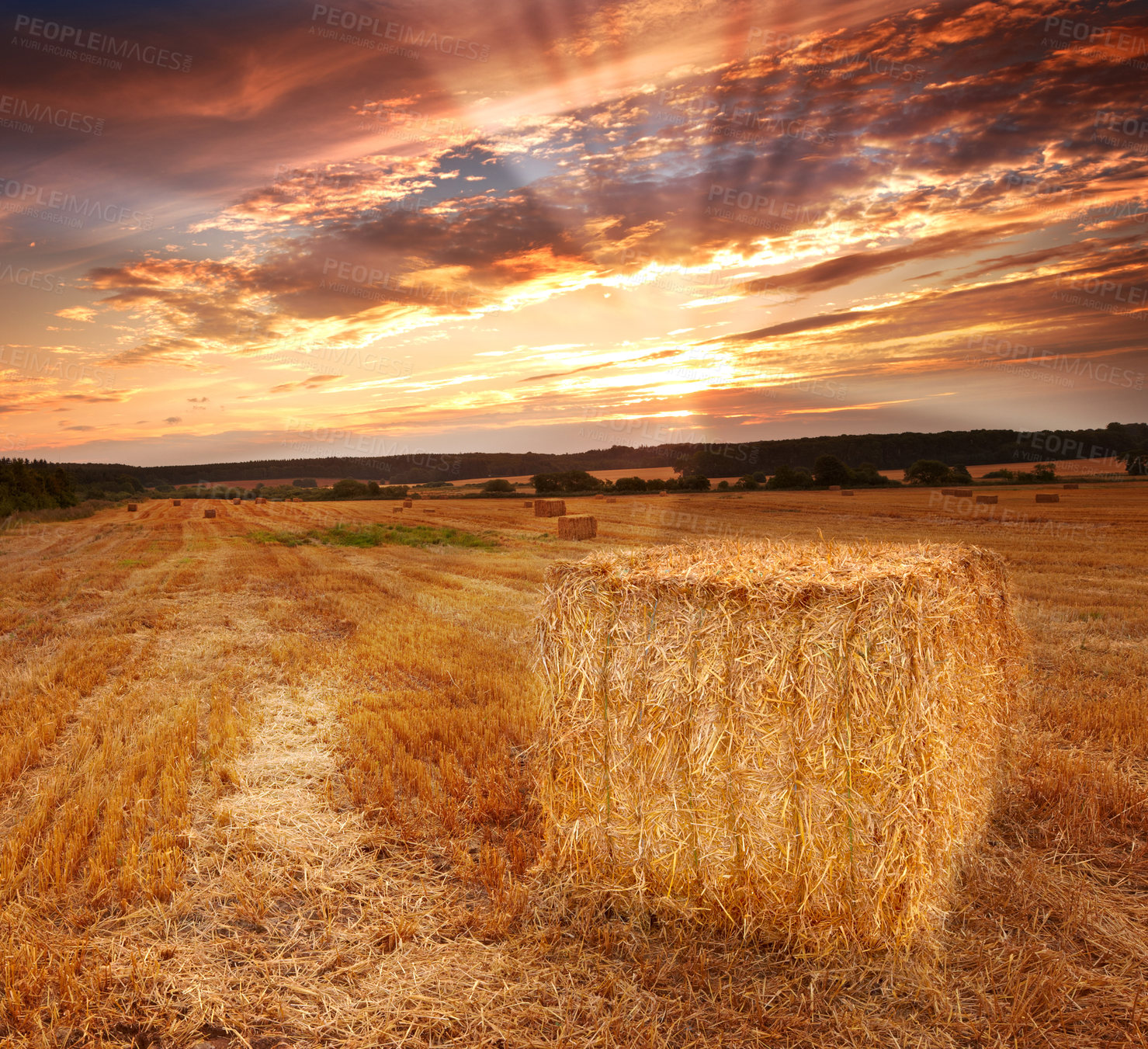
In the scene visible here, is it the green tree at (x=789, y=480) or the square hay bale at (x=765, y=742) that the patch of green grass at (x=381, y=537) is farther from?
the green tree at (x=789, y=480)

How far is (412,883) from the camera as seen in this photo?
479 cm

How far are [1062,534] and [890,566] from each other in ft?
76.6

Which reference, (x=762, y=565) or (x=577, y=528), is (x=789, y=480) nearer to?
(x=577, y=528)

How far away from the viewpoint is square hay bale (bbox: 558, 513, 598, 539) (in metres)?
27.6

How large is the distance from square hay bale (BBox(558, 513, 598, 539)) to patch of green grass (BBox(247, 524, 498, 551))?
2739 mm

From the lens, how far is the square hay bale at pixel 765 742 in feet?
13.2

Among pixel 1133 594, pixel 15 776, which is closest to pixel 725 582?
pixel 15 776

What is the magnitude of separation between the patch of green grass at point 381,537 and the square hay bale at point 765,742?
20543mm

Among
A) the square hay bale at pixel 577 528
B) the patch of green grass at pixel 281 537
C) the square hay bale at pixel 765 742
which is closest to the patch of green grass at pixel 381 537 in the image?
the patch of green grass at pixel 281 537

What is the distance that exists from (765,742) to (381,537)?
89.8 ft

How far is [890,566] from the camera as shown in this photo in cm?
472
